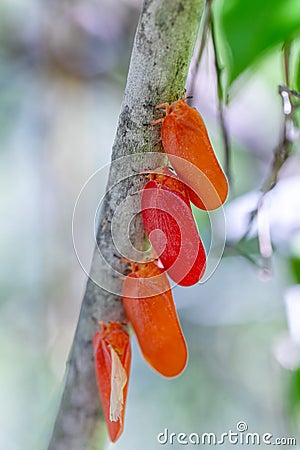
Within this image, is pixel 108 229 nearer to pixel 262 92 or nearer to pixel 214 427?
pixel 214 427

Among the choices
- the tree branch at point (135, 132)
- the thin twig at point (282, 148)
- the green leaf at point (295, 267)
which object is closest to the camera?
the tree branch at point (135, 132)

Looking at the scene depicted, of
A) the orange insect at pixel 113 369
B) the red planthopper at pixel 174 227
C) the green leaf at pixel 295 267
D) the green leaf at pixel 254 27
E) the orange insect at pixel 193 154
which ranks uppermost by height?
the green leaf at pixel 254 27

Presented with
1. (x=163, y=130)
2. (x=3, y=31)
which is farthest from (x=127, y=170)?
(x=3, y=31)

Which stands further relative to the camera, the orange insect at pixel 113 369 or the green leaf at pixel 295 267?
the green leaf at pixel 295 267

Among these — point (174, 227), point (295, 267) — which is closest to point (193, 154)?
point (174, 227)

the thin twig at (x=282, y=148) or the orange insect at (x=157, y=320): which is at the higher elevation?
the thin twig at (x=282, y=148)

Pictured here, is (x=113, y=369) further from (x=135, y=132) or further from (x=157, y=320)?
(x=135, y=132)

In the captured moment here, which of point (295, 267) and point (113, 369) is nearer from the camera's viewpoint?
point (113, 369)

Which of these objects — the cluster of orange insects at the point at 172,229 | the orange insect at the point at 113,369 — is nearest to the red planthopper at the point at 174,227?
the cluster of orange insects at the point at 172,229

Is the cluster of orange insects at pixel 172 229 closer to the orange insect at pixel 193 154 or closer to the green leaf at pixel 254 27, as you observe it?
the orange insect at pixel 193 154
